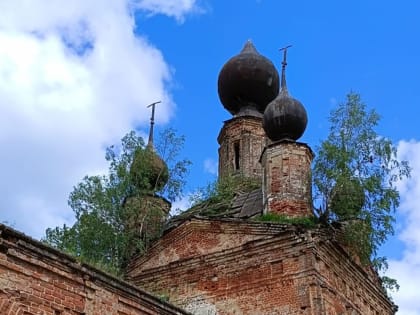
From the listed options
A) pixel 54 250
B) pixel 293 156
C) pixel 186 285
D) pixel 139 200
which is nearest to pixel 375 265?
pixel 293 156

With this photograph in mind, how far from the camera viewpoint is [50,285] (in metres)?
8.28

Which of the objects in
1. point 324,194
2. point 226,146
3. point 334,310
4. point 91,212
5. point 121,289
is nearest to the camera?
point 121,289

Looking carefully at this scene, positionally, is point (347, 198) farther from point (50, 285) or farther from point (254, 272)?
point (50, 285)

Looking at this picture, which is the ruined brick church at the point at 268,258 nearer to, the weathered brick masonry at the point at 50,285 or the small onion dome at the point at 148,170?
the weathered brick masonry at the point at 50,285

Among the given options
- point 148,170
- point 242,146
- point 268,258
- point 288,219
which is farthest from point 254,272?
point 242,146

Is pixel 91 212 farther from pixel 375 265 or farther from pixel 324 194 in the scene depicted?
pixel 375 265

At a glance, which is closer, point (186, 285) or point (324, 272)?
point (324, 272)

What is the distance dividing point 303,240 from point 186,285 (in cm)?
278

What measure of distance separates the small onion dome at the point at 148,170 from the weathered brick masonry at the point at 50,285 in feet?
22.1

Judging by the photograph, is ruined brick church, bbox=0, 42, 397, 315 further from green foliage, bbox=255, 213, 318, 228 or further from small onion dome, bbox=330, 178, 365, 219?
small onion dome, bbox=330, 178, 365, 219

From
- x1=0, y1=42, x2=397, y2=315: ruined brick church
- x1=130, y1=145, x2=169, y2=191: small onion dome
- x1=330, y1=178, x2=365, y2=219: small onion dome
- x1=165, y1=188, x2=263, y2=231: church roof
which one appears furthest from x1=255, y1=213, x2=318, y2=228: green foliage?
x1=130, y1=145, x2=169, y2=191: small onion dome

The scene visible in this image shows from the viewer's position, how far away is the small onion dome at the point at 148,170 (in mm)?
16016

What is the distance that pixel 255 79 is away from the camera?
18172mm

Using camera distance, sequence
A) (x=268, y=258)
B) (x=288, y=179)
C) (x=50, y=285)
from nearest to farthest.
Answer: (x=50, y=285), (x=268, y=258), (x=288, y=179)
